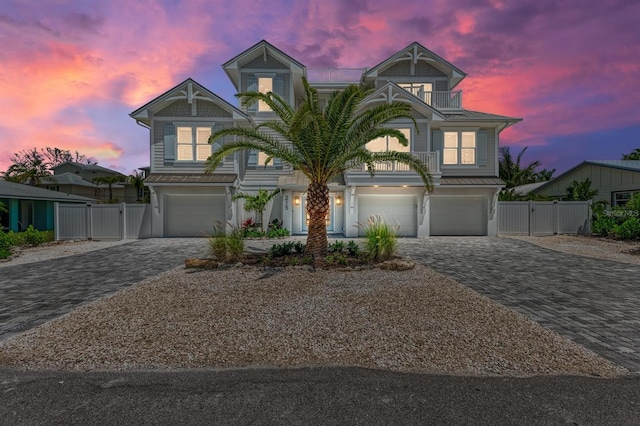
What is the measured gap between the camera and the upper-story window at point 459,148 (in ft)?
60.3

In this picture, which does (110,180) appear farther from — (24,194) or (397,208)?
(397,208)

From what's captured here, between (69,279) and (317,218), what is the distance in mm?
7004

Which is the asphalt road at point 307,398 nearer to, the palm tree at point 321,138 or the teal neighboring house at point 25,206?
the palm tree at point 321,138

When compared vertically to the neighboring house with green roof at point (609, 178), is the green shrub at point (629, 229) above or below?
below

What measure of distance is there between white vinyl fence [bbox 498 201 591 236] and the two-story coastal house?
1.31 m

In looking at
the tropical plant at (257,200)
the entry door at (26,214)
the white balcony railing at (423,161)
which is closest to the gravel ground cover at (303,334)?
the tropical plant at (257,200)

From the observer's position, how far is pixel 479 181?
17.8 meters

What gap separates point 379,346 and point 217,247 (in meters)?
6.93

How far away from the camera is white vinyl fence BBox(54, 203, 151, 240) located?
55.1 feet

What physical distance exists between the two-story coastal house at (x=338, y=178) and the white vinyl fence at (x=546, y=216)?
1.31 metres

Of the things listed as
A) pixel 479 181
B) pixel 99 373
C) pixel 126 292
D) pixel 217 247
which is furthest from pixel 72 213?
pixel 479 181

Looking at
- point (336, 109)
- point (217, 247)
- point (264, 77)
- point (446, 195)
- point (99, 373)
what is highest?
point (264, 77)

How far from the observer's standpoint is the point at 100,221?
1706cm

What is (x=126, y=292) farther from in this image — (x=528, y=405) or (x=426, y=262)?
(x=426, y=262)
